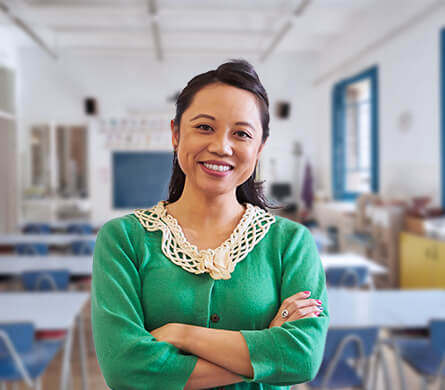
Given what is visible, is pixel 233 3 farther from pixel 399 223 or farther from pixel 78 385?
pixel 78 385

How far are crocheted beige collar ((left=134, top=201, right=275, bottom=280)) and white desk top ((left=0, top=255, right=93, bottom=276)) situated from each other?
8.78 feet

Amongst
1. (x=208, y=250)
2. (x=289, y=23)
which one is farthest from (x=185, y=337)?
(x=289, y=23)

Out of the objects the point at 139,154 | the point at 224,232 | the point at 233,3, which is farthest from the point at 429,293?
the point at 139,154

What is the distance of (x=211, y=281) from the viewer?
2.62ft

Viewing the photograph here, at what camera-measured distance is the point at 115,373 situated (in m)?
0.74

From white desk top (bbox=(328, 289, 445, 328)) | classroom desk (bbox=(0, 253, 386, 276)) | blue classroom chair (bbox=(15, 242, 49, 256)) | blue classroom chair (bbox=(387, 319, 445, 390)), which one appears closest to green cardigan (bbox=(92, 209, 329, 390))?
white desk top (bbox=(328, 289, 445, 328))

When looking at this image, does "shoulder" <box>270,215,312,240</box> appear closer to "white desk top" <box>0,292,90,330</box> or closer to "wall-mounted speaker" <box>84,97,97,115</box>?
"white desk top" <box>0,292,90,330</box>

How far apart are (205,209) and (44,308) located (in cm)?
196

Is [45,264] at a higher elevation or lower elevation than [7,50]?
lower

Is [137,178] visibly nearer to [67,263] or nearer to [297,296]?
[67,263]

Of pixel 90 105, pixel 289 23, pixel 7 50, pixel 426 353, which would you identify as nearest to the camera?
pixel 426 353

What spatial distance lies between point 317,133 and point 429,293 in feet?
22.9

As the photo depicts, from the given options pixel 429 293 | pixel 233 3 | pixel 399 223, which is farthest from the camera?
pixel 233 3

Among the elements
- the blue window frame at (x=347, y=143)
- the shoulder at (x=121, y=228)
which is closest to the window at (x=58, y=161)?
the blue window frame at (x=347, y=143)
